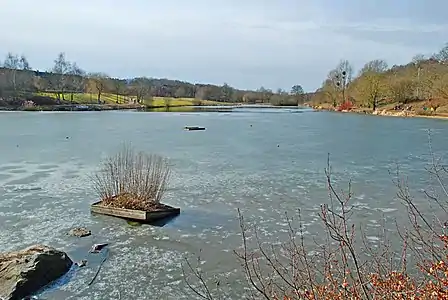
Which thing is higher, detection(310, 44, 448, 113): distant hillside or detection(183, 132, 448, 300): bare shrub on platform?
detection(310, 44, 448, 113): distant hillside

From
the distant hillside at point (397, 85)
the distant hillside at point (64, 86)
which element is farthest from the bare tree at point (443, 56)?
the distant hillside at point (64, 86)

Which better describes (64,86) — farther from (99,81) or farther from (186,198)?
(186,198)

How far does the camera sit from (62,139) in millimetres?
29891

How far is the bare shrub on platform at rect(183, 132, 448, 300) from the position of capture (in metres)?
3.47

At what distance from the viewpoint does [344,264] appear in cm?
369

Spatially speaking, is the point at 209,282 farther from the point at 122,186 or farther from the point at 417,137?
the point at 417,137

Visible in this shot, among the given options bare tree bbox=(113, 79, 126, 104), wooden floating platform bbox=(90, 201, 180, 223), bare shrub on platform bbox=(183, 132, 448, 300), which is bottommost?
wooden floating platform bbox=(90, 201, 180, 223)

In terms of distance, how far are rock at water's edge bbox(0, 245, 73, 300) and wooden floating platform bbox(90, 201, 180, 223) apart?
9.13 feet

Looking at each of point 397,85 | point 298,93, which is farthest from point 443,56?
point 298,93

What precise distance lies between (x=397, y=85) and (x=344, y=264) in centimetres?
6893

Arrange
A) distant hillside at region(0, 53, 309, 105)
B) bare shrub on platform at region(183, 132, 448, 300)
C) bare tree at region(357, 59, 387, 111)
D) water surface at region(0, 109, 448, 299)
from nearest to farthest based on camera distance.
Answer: bare shrub on platform at region(183, 132, 448, 300) → water surface at region(0, 109, 448, 299) → bare tree at region(357, 59, 387, 111) → distant hillside at region(0, 53, 309, 105)

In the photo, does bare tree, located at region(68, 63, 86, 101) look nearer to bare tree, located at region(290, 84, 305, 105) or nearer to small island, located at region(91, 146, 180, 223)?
bare tree, located at region(290, 84, 305, 105)

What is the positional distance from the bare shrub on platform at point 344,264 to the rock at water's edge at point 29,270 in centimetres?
211

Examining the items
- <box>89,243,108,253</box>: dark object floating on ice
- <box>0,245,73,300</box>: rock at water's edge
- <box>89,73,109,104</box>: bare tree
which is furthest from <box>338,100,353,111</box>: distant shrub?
<box>0,245,73,300</box>: rock at water's edge
